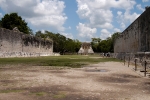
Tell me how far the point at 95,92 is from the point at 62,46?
5904cm

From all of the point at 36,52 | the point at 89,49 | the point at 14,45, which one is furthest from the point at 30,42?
the point at 89,49

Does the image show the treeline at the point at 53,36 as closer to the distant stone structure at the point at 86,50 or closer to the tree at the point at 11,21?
the tree at the point at 11,21

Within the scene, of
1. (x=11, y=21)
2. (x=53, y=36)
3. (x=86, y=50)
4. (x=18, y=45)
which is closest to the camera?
(x=18, y=45)

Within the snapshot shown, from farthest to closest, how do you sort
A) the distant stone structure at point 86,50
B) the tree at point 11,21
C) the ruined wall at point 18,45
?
1. the distant stone structure at point 86,50
2. the tree at point 11,21
3. the ruined wall at point 18,45

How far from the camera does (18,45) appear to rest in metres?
30.2

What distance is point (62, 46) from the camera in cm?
6381

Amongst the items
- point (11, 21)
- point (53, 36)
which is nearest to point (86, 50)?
Answer: point (53, 36)

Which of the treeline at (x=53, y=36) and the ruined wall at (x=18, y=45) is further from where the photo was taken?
the treeline at (x=53, y=36)

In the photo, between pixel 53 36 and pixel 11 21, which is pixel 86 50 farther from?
pixel 11 21

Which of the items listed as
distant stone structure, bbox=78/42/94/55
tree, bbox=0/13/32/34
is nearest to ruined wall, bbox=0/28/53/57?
tree, bbox=0/13/32/34

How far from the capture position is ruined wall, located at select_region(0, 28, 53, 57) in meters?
25.4

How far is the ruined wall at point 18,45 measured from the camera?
25.4 meters

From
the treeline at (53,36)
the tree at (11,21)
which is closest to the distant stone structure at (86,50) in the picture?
the treeline at (53,36)

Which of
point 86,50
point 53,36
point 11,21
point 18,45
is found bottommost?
point 18,45
